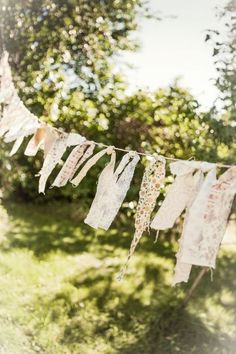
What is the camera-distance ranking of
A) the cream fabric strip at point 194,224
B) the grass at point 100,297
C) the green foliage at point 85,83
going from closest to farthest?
the cream fabric strip at point 194,224 → the grass at point 100,297 → the green foliage at point 85,83

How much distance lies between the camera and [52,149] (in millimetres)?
3086

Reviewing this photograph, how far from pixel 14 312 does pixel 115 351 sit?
0.94 metres

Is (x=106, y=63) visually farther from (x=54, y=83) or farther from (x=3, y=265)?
(x=3, y=265)

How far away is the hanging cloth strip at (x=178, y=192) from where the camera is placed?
2.46 m

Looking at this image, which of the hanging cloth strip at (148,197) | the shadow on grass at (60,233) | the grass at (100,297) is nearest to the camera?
the hanging cloth strip at (148,197)

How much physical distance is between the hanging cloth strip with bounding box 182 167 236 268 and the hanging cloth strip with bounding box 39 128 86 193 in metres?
1.01

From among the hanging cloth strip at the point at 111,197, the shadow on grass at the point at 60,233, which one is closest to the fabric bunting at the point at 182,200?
the hanging cloth strip at the point at 111,197

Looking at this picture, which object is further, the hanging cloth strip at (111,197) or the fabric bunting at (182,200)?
the hanging cloth strip at (111,197)

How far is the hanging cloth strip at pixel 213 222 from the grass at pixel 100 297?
2.02 m

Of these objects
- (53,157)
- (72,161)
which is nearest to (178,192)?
(72,161)

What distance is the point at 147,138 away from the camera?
5941mm

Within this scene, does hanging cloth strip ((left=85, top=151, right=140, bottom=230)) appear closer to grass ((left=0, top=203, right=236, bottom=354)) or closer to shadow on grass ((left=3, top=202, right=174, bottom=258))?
grass ((left=0, top=203, right=236, bottom=354))

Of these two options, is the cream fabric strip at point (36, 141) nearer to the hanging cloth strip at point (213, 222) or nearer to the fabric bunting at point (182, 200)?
the fabric bunting at point (182, 200)

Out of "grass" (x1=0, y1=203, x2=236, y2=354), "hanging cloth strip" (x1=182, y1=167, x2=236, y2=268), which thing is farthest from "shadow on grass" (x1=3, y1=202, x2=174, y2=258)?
"hanging cloth strip" (x1=182, y1=167, x2=236, y2=268)
